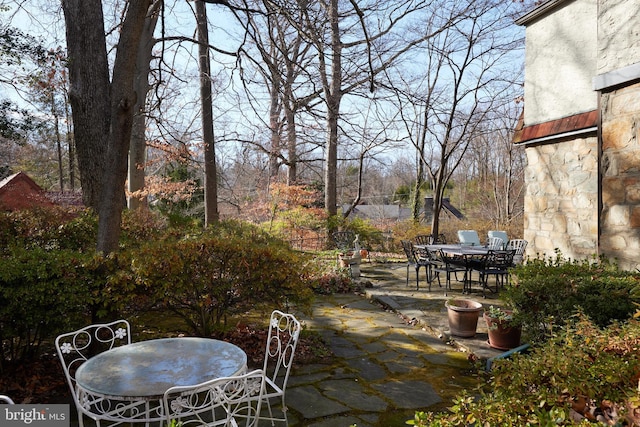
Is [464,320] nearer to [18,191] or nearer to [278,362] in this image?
[278,362]

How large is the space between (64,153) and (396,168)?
21.7 m

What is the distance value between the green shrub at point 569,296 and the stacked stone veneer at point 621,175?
1.15 feet

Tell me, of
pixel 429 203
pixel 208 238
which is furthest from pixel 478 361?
pixel 429 203

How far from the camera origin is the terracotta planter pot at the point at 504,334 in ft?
14.4

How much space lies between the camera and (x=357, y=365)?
4.12m

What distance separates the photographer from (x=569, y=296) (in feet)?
11.5

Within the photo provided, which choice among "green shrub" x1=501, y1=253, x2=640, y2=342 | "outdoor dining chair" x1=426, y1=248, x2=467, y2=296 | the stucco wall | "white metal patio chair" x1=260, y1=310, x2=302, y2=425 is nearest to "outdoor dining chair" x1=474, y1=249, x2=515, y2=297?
"outdoor dining chair" x1=426, y1=248, x2=467, y2=296

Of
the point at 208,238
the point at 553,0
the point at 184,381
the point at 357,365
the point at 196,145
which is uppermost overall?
the point at 553,0

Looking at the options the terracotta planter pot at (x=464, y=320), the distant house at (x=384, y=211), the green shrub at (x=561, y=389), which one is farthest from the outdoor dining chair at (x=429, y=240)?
the distant house at (x=384, y=211)

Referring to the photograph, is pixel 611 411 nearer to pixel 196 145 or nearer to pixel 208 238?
pixel 208 238

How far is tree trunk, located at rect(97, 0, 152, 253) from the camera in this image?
403 centimetres

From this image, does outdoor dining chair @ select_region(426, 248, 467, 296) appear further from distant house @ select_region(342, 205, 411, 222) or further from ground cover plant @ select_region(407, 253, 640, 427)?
distant house @ select_region(342, 205, 411, 222)

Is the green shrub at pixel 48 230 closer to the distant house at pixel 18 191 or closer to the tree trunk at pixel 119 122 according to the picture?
the tree trunk at pixel 119 122

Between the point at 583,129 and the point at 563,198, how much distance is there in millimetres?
938
